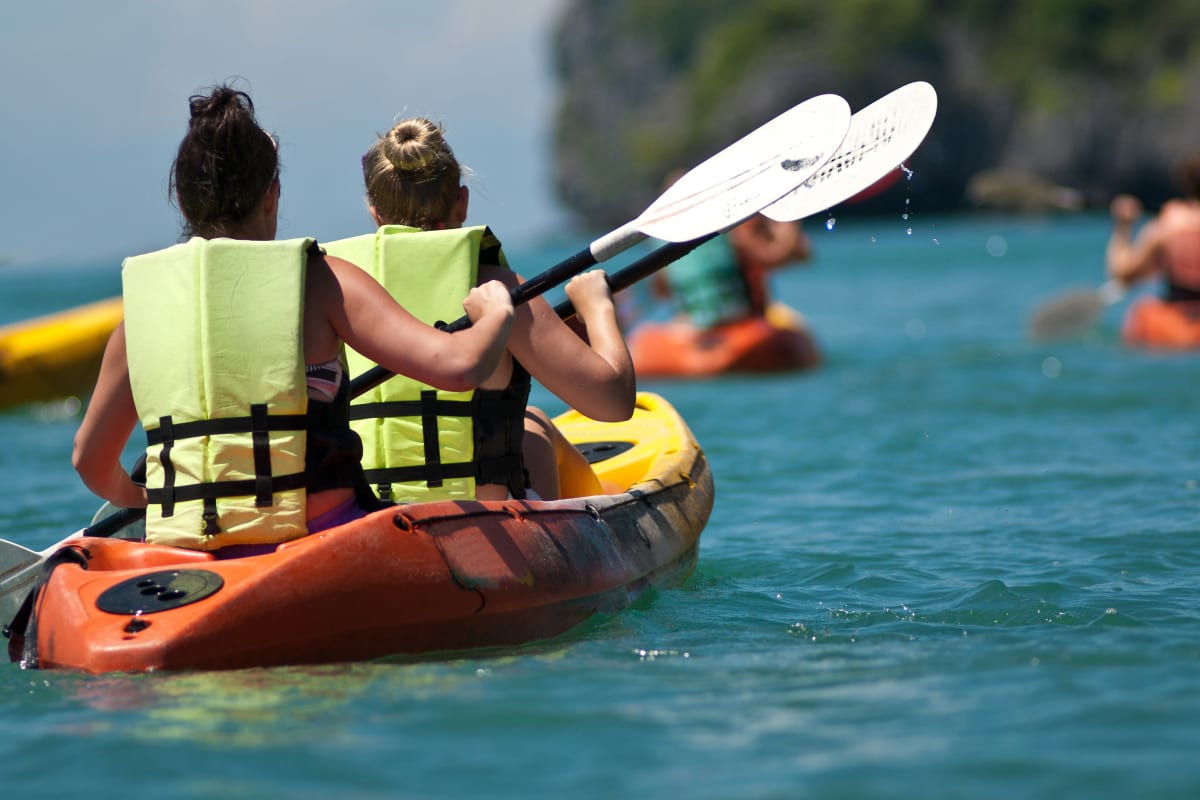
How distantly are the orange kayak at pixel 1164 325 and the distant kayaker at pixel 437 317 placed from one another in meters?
8.25

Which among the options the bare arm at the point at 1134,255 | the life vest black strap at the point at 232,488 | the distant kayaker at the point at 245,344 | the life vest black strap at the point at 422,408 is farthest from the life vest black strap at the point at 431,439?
the bare arm at the point at 1134,255

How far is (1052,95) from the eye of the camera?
207 feet

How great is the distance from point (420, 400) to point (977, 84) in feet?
218

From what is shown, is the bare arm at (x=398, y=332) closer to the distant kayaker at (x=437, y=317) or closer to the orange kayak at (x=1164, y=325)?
the distant kayaker at (x=437, y=317)

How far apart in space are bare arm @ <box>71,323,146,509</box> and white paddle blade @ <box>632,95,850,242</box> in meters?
1.36

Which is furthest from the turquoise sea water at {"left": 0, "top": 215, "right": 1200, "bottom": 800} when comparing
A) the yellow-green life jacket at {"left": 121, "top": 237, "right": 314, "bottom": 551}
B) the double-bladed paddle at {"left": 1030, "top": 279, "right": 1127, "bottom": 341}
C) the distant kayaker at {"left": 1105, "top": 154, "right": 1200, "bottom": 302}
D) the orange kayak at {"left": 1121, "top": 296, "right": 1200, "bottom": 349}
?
the double-bladed paddle at {"left": 1030, "top": 279, "right": 1127, "bottom": 341}

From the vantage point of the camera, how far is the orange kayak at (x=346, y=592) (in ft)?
10.7

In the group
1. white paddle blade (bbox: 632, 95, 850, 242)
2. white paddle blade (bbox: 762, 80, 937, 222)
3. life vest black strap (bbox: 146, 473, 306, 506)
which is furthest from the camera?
white paddle blade (bbox: 762, 80, 937, 222)

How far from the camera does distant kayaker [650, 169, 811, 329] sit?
11.1 metres

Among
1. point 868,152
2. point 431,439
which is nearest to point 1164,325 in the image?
point 868,152

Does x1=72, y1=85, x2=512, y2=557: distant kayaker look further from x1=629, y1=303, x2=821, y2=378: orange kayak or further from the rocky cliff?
the rocky cliff

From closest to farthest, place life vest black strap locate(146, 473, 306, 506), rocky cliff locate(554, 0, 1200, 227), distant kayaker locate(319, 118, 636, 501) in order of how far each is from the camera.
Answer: life vest black strap locate(146, 473, 306, 506), distant kayaker locate(319, 118, 636, 501), rocky cliff locate(554, 0, 1200, 227)

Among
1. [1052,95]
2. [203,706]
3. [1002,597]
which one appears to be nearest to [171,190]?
[203,706]

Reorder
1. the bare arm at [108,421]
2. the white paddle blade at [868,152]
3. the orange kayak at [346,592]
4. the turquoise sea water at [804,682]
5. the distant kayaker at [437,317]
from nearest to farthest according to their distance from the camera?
1. the turquoise sea water at [804,682]
2. the orange kayak at [346,592]
3. the bare arm at [108,421]
4. the distant kayaker at [437,317]
5. the white paddle blade at [868,152]
